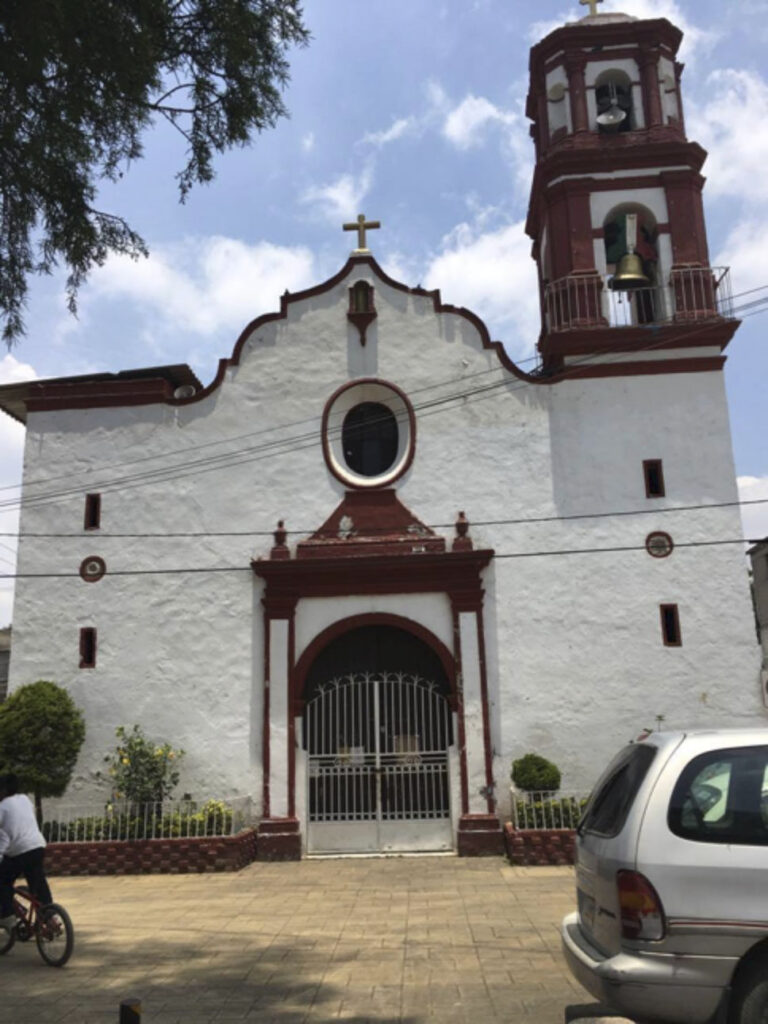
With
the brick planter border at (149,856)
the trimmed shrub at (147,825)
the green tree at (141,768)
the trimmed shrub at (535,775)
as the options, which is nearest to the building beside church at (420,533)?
the green tree at (141,768)

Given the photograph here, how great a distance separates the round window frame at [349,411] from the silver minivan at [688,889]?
9643 mm

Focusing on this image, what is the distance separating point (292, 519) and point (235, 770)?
372 centimetres

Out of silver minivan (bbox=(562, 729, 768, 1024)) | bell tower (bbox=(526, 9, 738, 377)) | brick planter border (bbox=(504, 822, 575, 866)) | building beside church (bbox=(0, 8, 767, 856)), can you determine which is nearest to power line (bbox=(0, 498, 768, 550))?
building beside church (bbox=(0, 8, 767, 856))

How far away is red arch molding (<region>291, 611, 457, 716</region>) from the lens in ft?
41.9

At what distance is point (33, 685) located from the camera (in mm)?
12836

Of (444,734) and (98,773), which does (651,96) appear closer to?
(444,734)

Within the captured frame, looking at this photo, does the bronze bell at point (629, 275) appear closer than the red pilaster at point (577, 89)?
Yes

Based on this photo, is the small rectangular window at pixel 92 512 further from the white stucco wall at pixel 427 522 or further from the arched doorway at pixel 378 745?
the arched doorway at pixel 378 745

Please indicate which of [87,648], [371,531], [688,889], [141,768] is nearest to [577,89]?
[371,531]

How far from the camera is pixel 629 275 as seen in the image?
1382 centimetres

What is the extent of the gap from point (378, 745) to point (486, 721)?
155 centimetres

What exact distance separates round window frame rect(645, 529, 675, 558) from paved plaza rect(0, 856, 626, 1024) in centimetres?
458

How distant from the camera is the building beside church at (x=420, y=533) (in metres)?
12.5

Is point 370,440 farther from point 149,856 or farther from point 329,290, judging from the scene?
point 149,856
